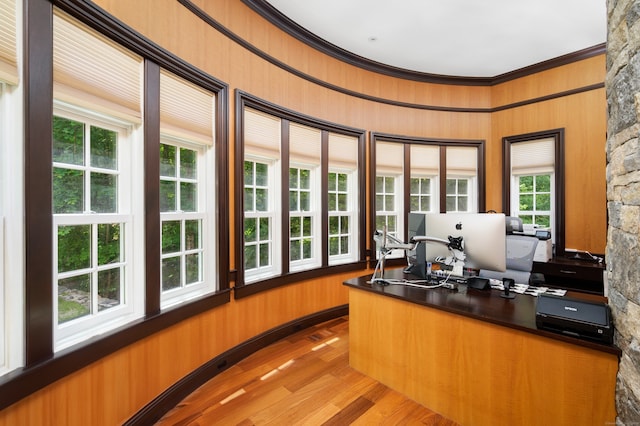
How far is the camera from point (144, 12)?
6.28ft

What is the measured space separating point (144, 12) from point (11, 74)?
3.19 ft

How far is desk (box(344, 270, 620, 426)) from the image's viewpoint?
150cm

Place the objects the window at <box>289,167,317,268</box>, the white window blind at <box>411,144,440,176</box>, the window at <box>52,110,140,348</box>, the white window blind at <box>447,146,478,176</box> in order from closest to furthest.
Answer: the window at <box>52,110,140,348</box>
the window at <box>289,167,317,268</box>
the white window blind at <box>411,144,440,176</box>
the white window blind at <box>447,146,478,176</box>

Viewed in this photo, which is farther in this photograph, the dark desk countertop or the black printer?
the dark desk countertop

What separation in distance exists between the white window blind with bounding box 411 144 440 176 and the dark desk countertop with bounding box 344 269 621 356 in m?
2.55

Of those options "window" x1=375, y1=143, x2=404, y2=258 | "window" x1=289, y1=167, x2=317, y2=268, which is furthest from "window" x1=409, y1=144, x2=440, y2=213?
"window" x1=289, y1=167, x2=317, y2=268

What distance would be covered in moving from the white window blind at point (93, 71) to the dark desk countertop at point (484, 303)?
2118 mm

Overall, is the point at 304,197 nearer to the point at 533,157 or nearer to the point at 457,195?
the point at 457,195

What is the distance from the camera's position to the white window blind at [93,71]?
1490 millimetres

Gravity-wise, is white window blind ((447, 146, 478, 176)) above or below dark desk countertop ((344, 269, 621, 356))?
above

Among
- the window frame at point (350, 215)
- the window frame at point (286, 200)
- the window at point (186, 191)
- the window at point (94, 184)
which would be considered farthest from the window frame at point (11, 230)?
the window frame at point (350, 215)

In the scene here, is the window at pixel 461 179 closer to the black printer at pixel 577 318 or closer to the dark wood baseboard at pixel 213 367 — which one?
the dark wood baseboard at pixel 213 367

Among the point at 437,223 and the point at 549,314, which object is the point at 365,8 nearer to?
the point at 437,223

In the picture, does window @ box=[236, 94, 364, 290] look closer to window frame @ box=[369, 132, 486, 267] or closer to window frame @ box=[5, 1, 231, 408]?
window frame @ box=[369, 132, 486, 267]
